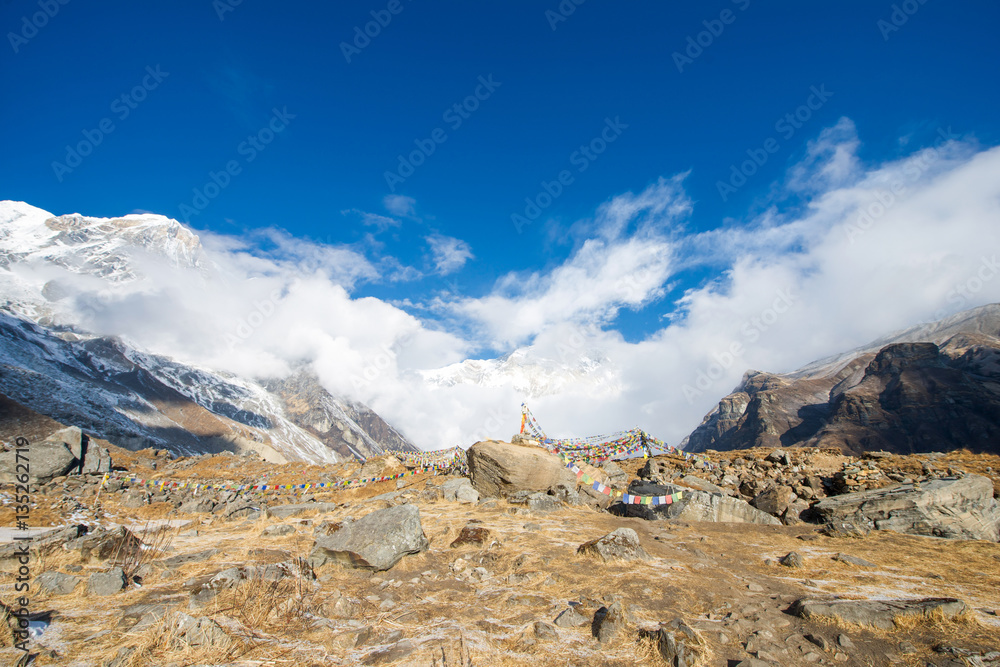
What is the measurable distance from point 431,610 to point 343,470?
89.7 feet

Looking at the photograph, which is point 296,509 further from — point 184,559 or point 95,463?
point 95,463

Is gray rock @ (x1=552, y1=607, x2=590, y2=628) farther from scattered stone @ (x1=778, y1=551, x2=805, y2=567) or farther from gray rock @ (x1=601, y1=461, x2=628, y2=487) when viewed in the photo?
gray rock @ (x1=601, y1=461, x2=628, y2=487)

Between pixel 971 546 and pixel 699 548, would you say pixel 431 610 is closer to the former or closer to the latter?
pixel 699 548

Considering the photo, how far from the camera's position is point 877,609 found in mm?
→ 7059

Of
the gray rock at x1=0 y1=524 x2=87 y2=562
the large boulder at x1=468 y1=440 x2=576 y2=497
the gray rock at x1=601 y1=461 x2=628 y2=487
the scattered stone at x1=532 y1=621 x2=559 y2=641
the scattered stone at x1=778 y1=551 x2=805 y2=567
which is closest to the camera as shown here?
the scattered stone at x1=532 y1=621 x2=559 y2=641

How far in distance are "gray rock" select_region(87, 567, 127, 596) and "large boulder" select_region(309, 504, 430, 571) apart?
12.1 feet

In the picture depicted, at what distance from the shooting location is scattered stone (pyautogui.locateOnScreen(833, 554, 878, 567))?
10555mm

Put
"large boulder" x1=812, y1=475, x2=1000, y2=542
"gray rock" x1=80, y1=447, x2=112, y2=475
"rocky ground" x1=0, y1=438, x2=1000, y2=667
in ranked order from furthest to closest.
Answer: "gray rock" x1=80, y1=447, x2=112, y2=475
"large boulder" x1=812, y1=475, x2=1000, y2=542
"rocky ground" x1=0, y1=438, x2=1000, y2=667

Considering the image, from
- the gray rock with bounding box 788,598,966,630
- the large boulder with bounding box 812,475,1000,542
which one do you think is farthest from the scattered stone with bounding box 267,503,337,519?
the large boulder with bounding box 812,475,1000,542

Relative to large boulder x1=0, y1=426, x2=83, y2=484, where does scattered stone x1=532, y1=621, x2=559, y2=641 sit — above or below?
below

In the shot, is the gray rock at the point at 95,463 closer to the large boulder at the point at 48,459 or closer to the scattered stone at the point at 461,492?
the large boulder at the point at 48,459

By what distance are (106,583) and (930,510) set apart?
23015mm

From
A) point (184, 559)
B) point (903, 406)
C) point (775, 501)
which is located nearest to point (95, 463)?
point (184, 559)

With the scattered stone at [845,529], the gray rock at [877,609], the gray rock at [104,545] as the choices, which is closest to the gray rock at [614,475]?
the scattered stone at [845,529]
